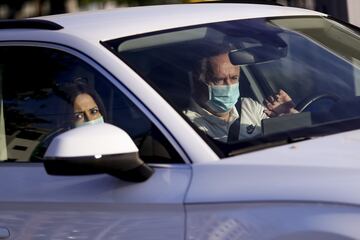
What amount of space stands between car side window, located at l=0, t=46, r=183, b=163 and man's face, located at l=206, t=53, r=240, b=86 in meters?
0.51

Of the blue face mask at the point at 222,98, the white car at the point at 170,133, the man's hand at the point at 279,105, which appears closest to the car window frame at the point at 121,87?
the white car at the point at 170,133

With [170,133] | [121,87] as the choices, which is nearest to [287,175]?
[170,133]

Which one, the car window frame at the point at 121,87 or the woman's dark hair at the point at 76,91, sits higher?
the car window frame at the point at 121,87

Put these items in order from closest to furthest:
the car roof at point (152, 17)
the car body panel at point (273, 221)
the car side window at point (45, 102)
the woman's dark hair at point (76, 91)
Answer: the car body panel at point (273, 221) → the car side window at point (45, 102) → the woman's dark hair at point (76, 91) → the car roof at point (152, 17)

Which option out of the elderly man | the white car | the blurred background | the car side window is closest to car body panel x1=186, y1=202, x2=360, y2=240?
the white car

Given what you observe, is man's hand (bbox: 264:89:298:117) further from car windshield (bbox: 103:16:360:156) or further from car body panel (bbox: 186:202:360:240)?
car body panel (bbox: 186:202:360:240)

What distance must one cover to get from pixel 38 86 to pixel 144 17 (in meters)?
0.53

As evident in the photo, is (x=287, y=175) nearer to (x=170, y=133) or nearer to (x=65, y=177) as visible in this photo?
(x=170, y=133)

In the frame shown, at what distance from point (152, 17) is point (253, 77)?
58 cm

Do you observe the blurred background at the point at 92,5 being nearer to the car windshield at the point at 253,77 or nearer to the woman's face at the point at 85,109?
the car windshield at the point at 253,77

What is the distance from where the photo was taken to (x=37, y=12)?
25.2 metres

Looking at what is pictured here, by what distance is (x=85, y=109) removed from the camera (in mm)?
3797

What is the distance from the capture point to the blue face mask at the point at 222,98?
399 cm

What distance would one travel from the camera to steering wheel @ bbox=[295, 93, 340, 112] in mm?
3977
